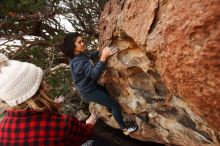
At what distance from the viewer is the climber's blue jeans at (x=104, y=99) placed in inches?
171

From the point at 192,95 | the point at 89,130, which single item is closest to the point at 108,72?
the point at 89,130

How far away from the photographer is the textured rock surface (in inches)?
95.0

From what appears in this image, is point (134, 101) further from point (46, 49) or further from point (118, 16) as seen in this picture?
point (46, 49)

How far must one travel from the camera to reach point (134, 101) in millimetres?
4297

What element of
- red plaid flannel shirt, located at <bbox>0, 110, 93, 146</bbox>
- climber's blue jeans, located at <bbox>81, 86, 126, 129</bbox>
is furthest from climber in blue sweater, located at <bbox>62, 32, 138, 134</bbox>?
red plaid flannel shirt, located at <bbox>0, 110, 93, 146</bbox>

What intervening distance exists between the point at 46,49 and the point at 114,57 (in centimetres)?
268

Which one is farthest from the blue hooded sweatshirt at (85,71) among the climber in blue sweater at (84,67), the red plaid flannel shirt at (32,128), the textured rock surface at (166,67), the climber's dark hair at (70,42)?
the red plaid flannel shirt at (32,128)

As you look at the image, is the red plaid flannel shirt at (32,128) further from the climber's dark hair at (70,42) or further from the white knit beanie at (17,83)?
the climber's dark hair at (70,42)

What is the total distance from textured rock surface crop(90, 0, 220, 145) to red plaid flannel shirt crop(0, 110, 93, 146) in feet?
3.19

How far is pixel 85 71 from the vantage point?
3967mm

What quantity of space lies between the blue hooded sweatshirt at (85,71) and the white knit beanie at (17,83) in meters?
1.35

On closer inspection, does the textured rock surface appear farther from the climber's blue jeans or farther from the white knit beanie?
the white knit beanie

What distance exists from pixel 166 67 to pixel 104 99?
1.78 meters

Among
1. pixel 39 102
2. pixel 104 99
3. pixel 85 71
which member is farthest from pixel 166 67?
pixel 104 99
